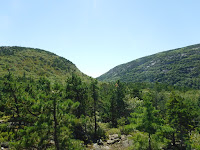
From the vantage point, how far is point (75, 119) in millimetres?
17453

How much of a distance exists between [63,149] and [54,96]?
5279 mm

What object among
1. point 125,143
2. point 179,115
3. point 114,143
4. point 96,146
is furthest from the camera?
point 114,143

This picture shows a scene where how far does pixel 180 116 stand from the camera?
80.5ft

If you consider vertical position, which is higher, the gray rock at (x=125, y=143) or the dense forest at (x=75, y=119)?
the dense forest at (x=75, y=119)

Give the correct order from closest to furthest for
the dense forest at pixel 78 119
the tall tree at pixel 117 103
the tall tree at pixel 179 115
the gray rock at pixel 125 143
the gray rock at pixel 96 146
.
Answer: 1. the dense forest at pixel 78 119
2. the tall tree at pixel 179 115
3. the gray rock at pixel 96 146
4. the gray rock at pixel 125 143
5. the tall tree at pixel 117 103

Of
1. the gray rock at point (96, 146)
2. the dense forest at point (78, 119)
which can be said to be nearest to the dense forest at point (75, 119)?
the dense forest at point (78, 119)

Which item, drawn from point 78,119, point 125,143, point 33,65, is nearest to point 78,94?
point 78,119

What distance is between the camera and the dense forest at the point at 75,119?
12656 mm

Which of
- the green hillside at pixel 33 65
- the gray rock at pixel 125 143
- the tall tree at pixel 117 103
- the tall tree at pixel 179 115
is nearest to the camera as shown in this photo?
the tall tree at pixel 179 115

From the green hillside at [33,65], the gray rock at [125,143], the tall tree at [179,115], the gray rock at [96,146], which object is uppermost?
the green hillside at [33,65]

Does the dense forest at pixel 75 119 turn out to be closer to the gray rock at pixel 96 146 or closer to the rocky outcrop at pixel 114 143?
the gray rock at pixel 96 146

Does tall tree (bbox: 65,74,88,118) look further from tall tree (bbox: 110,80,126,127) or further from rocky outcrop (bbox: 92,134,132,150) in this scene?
tall tree (bbox: 110,80,126,127)

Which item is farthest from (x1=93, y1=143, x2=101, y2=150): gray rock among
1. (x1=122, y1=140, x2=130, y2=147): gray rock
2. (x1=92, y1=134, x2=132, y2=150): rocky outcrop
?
(x1=122, y1=140, x2=130, y2=147): gray rock

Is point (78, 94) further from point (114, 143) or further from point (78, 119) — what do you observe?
point (114, 143)
